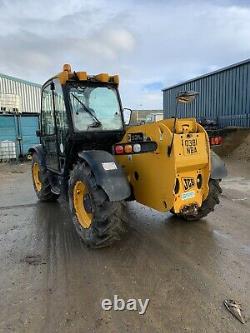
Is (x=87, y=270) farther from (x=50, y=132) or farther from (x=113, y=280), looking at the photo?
(x=50, y=132)

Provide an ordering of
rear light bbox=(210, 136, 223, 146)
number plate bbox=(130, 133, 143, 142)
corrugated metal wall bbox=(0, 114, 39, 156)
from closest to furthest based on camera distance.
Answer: number plate bbox=(130, 133, 143, 142)
rear light bbox=(210, 136, 223, 146)
corrugated metal wall bbox=(0, 114, 39, 156)

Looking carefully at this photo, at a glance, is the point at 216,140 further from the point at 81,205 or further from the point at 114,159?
the point at 81,205

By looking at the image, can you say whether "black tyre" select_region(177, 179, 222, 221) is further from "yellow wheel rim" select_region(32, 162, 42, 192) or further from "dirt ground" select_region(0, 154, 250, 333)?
"yellow wheel rim" select_region(32, 162, 42, 192)

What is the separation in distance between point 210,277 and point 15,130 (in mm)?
12337

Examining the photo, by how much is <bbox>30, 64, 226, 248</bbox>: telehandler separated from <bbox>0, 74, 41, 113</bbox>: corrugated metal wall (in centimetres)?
1644

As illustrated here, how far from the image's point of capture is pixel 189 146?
3.78m

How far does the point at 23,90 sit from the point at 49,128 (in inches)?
714

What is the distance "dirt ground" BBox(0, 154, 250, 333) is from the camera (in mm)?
2582

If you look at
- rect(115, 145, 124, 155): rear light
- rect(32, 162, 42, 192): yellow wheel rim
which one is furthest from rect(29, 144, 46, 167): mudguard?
rect(115, 145, 124, 155): rear light

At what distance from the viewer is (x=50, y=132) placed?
5.45 meters

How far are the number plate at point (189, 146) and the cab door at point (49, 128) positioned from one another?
230 centimetres

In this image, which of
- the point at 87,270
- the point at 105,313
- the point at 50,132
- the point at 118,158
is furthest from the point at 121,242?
the point at 50,132

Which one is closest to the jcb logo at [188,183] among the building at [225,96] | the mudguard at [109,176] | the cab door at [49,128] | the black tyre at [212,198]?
the black tyre at [212,198]

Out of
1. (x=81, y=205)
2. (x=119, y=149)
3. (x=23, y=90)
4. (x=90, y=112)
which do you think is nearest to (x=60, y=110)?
(x=90, y=112)
